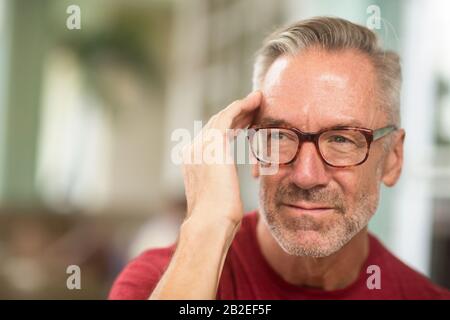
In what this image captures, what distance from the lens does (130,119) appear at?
8.55 ft

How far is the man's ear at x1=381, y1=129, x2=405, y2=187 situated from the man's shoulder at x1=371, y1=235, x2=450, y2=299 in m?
0.15

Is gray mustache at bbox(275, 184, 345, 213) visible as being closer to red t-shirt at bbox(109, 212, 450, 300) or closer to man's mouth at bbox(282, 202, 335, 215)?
man's mouth at bbox(282, 202, 335, 215)

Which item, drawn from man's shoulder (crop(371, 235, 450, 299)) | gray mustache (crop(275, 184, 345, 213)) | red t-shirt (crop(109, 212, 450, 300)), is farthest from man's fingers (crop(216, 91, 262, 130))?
man's shoulder (crop(371, 235, 450, 299))

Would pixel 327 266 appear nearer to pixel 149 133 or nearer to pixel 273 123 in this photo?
pixel 273 123

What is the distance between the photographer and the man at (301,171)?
83 centimetres

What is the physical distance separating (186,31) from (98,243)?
104 cm

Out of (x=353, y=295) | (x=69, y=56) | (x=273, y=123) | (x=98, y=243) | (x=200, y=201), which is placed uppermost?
(x=69, y=56)

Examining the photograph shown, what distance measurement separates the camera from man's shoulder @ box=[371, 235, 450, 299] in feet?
3.33

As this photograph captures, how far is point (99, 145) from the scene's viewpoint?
2332mm

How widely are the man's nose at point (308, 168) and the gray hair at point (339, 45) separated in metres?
0.14

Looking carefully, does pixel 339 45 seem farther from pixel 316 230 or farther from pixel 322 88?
pixel 316 230

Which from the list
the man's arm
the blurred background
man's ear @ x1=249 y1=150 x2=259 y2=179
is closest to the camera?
the man's arm

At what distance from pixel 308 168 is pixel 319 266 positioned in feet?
0.68

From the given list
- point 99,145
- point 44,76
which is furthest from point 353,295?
point 44,76
